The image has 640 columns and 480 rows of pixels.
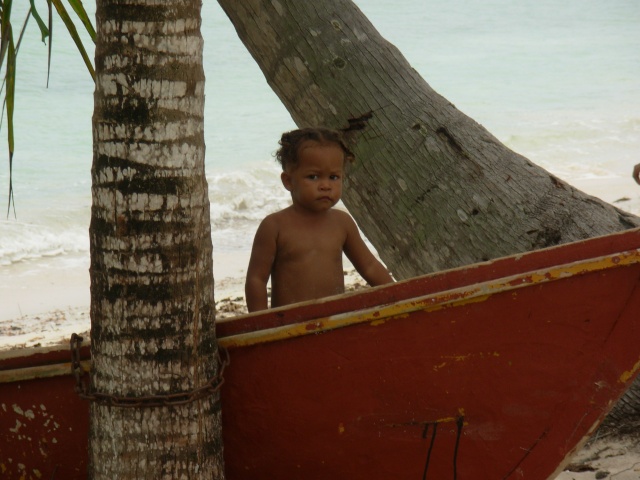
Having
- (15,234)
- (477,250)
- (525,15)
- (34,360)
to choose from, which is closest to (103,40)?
(34,360)

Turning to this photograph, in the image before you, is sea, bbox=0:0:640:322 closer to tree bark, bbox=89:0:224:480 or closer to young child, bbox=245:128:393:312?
young child, bbox=245:128:393:312

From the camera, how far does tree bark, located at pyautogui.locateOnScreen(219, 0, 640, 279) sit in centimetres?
357

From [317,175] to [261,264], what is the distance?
0.41 meters

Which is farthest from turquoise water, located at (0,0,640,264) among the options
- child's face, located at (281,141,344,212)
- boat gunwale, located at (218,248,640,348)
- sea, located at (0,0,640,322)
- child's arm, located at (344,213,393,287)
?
boat gunwale, located at (218,248,640,348)

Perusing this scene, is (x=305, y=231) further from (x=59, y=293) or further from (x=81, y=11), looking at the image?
(x=59, y=293)

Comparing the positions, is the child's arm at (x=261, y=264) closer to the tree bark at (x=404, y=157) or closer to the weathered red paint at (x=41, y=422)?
the tree bark at (x=404, y=157)

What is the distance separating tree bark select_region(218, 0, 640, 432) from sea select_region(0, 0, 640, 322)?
5.05ft

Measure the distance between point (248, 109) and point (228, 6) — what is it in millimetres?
14185

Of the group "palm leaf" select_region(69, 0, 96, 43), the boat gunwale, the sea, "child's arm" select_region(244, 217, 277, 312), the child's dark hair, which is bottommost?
the boat gunwale

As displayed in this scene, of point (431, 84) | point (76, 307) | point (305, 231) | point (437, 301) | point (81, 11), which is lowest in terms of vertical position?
point (437, 301)

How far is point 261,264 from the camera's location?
3.38 metres

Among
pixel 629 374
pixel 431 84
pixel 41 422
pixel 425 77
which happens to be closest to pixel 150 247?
pixel 41 422

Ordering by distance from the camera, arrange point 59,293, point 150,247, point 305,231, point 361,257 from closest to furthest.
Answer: point 150,247 → point 305,231 → point 361,257 → point 59,293

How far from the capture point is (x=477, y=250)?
3.60 metres
